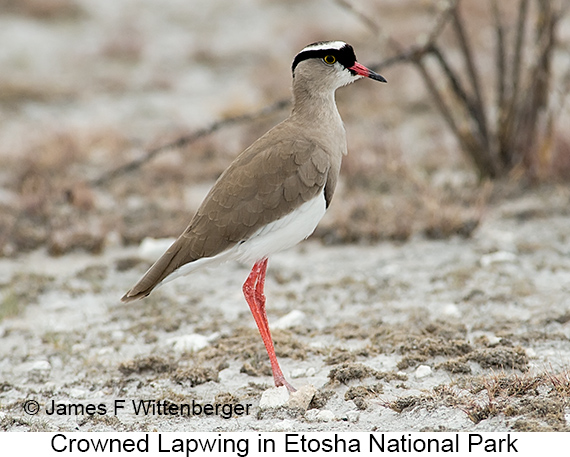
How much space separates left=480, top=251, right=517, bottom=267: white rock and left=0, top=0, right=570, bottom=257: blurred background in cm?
64

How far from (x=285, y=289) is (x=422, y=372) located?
2208 millimetres

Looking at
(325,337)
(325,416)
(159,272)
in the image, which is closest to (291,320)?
(325,337)

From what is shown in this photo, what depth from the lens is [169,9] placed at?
65.9ft

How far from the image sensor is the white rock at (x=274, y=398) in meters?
3.95

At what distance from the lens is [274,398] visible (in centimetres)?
398

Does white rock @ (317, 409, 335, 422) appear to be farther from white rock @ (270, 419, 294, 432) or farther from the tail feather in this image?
the tail feather

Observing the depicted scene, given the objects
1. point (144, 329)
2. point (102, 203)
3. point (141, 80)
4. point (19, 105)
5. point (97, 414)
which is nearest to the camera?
point (97, 414)

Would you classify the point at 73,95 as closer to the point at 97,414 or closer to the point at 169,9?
the point at 169,9

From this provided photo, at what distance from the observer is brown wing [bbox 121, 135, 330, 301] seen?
4062 millimetres

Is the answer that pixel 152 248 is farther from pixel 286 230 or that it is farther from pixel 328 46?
pixel 328 46
